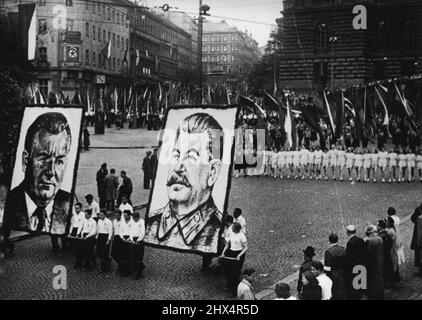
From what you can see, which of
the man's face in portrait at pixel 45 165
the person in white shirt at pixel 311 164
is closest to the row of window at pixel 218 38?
the person in white shirt at pixel 311 164

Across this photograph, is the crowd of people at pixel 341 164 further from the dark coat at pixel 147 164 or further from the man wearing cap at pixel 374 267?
the man wearing cap at pixel 374 267

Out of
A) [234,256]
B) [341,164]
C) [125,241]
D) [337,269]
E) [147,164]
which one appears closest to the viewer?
[337,269]

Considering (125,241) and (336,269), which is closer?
(336,269)

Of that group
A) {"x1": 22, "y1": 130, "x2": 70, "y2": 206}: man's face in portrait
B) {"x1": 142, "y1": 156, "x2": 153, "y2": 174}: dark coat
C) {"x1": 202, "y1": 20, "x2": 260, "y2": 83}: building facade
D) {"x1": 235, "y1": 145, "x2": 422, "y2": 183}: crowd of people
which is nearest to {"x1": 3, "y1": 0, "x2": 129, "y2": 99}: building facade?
{"x1": 202, "y1": 20, "x2": 260, "y2": 83}: building facade

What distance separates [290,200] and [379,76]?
3593 centimetres

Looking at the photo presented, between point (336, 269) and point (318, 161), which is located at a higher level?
point (318, 161)

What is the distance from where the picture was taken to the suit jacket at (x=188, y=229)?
430 inches

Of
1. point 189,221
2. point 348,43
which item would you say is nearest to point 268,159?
Result: point 189,221

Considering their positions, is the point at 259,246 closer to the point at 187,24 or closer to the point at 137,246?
the point at 137,246

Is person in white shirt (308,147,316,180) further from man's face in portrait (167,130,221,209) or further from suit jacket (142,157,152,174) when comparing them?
man's face in portrait (167,130,221,209)

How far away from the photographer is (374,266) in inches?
375

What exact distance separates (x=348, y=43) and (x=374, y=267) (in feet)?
144

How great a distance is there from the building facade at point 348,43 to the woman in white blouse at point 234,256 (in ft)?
131

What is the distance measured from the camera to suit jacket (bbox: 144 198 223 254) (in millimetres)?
10930
